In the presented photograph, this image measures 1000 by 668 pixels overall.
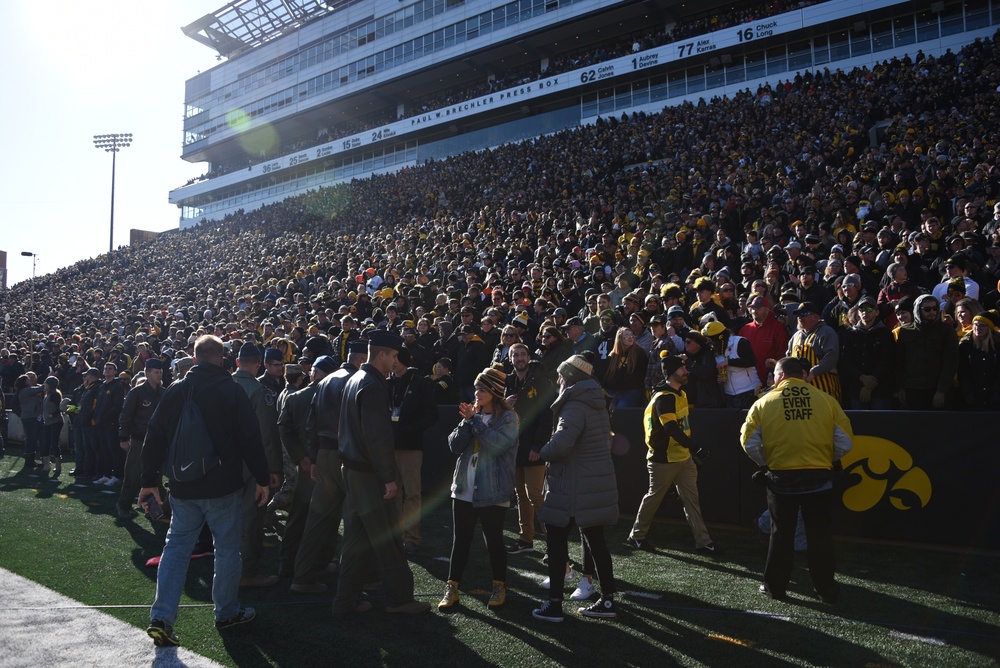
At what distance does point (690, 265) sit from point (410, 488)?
303 inches

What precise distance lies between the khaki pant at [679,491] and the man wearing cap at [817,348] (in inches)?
64.0

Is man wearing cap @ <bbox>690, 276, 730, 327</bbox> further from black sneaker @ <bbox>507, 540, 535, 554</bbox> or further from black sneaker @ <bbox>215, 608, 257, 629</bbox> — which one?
black sneaker @ <bbox>215, 608, 257, 629</bbox>

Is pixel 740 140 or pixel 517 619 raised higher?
pixel 740 140

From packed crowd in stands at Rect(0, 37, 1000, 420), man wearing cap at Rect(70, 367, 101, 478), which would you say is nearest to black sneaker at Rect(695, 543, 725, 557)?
packed crowd in stands at Rect(0, 37, 1000, 420)

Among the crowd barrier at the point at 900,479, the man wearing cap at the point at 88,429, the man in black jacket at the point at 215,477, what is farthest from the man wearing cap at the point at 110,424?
the crowd barrier at the point at 900,479

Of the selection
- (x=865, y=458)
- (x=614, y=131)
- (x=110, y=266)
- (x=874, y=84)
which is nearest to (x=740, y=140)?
(x=874, y=84)

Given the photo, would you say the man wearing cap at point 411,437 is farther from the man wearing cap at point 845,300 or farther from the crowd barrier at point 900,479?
the man wearing cap at point 845,300

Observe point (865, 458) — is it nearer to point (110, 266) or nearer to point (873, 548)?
point (873, 548)

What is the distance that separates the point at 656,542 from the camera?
24.2 feet

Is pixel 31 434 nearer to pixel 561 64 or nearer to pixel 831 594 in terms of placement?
pixel 831 594

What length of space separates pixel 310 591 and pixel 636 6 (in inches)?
1492

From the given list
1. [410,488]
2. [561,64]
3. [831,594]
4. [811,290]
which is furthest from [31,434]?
[561,64]

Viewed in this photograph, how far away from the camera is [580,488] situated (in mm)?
5098

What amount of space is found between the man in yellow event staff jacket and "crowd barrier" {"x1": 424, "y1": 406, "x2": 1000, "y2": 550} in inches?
64.6
